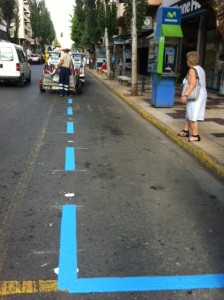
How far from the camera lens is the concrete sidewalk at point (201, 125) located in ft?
20.2

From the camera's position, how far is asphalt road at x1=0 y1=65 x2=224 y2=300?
2953 mm

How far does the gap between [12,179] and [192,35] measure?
1815 cm

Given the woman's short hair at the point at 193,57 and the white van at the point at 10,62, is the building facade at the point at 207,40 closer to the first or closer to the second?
the white van at the point at 10,62

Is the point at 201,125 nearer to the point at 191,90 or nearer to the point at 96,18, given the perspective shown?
the point at 191,90

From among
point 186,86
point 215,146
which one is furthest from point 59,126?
point 215,146

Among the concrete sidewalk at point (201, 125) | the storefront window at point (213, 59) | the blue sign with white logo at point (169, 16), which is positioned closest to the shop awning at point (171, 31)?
the blue sign with white logo at point (169, 16)

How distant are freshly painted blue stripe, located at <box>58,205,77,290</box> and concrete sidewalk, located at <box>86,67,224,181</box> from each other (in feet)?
8.43

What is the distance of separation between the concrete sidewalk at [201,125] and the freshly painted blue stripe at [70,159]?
2.27 metres

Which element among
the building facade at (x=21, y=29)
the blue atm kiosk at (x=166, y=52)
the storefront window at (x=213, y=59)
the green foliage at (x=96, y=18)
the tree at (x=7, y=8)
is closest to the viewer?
the blue atm kiosk at (x=166, y=52)

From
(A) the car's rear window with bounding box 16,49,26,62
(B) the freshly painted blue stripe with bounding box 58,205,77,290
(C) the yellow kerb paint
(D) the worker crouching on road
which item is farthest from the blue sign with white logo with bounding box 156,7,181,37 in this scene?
(C) the yellow kerb paint

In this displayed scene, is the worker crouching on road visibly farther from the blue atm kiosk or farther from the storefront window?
the storefront window

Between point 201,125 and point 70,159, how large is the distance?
4375 mm

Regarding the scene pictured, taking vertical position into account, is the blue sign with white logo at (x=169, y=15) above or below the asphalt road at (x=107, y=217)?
above

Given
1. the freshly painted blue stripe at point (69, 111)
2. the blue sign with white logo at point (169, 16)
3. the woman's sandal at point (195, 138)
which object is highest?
the blue sign with white logo at point (169, 16)
